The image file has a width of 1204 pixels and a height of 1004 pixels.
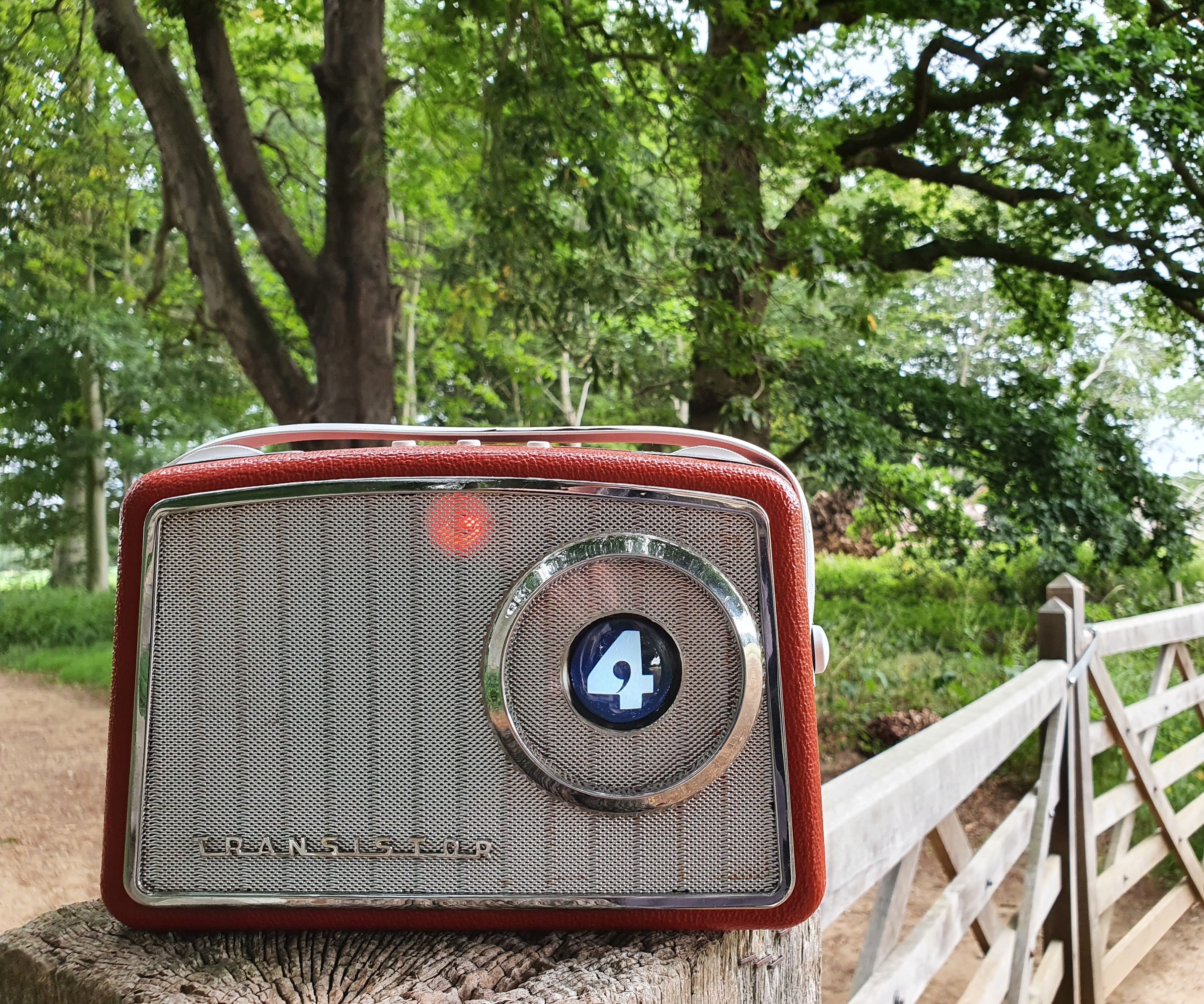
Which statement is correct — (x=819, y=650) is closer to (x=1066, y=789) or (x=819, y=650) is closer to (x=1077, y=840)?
(x=1066, y=789)

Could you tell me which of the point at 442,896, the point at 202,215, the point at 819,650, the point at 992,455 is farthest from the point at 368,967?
the point at 992,455

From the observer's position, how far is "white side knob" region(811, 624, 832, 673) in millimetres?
560

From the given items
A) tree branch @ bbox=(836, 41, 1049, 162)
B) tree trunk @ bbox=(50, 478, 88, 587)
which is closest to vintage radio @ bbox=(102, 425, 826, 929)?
tree branch @ bbox=(836, 41, 1049, 162)

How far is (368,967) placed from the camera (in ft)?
1.64

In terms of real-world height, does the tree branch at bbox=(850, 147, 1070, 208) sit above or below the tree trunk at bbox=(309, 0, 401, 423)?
above

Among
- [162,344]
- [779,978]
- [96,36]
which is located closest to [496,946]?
[779,978]

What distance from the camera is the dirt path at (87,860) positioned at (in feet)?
10.9

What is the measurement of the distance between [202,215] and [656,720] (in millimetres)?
4164

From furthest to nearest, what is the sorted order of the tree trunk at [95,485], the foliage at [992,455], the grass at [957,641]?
the tree trunk at [95,485] → the foliage at [992,455] → the grass at [957,641]

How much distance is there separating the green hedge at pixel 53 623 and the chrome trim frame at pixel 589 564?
9728mm

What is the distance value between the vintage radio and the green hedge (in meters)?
9.64

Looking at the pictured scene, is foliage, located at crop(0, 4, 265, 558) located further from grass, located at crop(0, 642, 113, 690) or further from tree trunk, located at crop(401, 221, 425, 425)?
grass, located at crop(0, 642, 113, 690)

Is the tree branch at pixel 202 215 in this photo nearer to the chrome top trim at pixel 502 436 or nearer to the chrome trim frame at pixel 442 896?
the chrome top trim at pixel 502 436

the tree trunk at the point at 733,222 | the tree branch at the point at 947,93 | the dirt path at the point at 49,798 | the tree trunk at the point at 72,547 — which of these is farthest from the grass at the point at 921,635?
the tree branch at the point at 947,93
